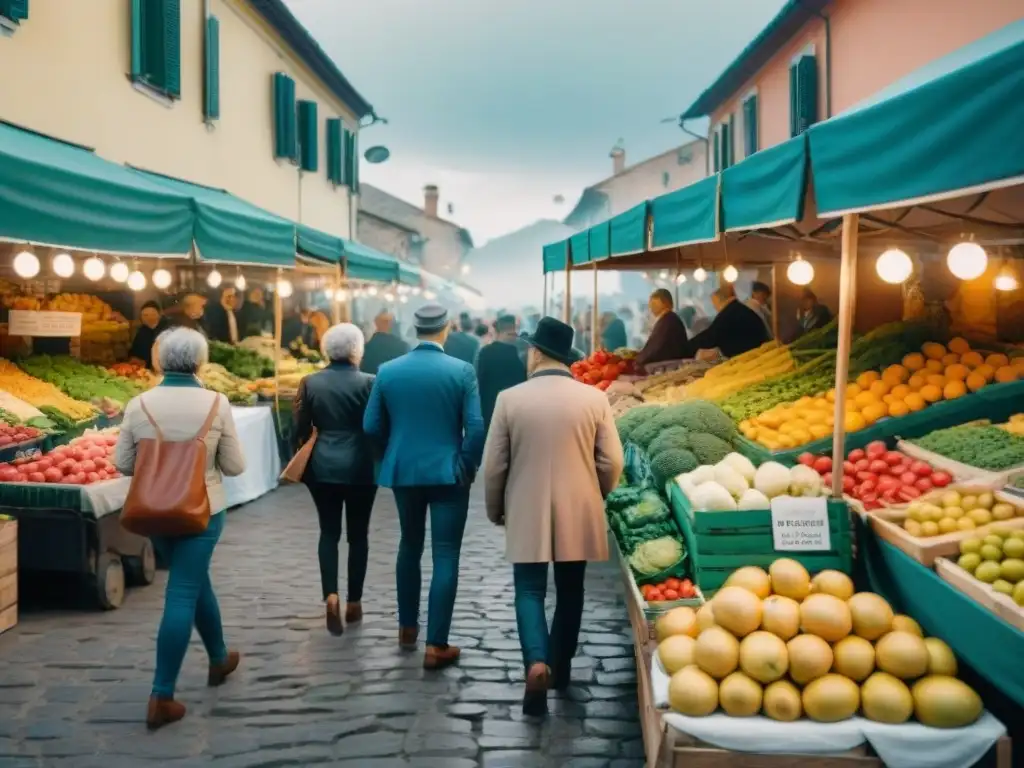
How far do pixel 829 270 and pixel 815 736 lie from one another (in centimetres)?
1112

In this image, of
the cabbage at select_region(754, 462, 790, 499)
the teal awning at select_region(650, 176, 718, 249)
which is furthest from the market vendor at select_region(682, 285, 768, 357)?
the cabbage at select_region(754, 462, 790, 499)

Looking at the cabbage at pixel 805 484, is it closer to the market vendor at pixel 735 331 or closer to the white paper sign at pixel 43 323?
the market vendor at pixel 735 331

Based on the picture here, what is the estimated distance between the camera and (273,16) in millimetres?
17109

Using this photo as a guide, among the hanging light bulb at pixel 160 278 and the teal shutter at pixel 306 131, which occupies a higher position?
the teal shutter at pixel 306 131

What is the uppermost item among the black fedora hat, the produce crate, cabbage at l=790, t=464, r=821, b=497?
the black fedora hat

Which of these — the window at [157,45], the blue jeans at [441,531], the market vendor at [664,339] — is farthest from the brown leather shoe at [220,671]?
the window at [157,45]

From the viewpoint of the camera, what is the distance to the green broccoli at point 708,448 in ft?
20.6

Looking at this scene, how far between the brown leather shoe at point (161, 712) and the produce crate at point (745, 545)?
2.81m

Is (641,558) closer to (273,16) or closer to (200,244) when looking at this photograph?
(200,244)

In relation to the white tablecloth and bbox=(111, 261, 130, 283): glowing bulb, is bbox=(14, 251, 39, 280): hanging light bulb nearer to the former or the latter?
bbox=(111, 261, 130, 283): glowing bulb

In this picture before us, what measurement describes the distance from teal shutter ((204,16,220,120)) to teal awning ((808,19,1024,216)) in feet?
39.0

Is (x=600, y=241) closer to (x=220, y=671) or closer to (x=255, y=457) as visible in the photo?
(x=255, y=457)

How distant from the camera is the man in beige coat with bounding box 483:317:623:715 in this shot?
195 inches

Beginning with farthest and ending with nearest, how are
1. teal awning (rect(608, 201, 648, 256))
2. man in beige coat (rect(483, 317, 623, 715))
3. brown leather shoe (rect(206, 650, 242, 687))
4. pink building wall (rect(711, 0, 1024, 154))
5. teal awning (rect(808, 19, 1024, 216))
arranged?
pink building wall (rect(711, 0, 1024, 154)), teal awning (rect(608, 201, 648, 256)), brown leather shoe (rect(206, 650, 242, 687)), man in beige coat (rect(483, 317, 623, 715)), teal awning (rect(808, 19, 1024, 216))
